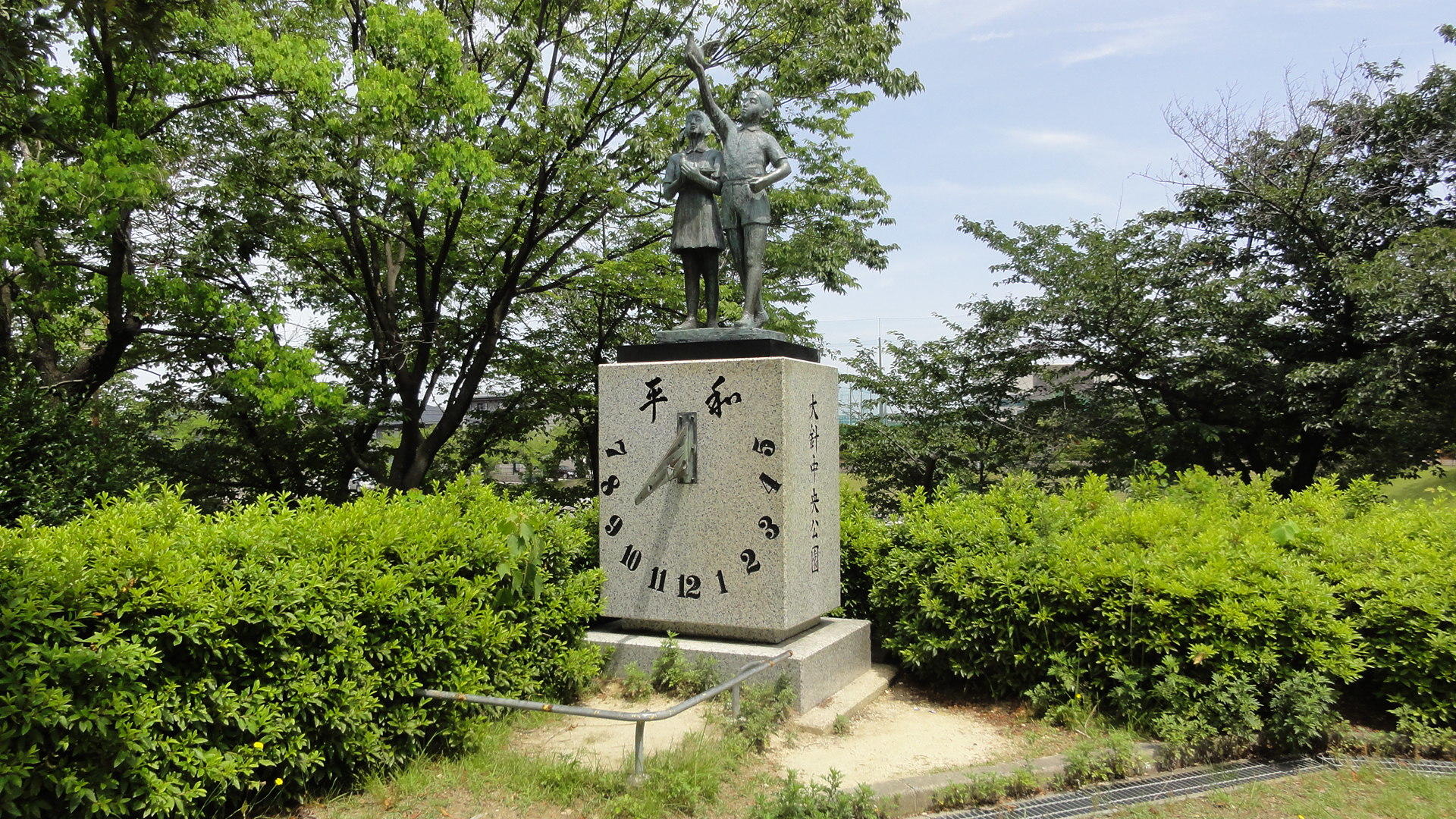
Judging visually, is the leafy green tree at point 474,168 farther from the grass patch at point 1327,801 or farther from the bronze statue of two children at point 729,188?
the grass patch at point 1327,801

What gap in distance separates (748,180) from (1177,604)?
3432 millimetres

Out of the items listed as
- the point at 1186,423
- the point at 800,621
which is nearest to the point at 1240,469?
the point at 1186,423

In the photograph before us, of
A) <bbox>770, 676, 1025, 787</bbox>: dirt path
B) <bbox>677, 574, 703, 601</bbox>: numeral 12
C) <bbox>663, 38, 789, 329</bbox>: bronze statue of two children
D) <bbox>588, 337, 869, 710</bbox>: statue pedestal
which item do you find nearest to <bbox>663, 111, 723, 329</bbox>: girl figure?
<bbox>663, 38, 789, 329</bbox>: bronze statue of two children

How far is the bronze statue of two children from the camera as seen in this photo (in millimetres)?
5480

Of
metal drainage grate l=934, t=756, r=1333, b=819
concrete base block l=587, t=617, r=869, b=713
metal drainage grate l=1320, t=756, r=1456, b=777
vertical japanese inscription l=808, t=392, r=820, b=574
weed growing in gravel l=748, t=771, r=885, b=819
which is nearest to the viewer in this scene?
weed growing in gravel l=748, t=771, r=885, b=819

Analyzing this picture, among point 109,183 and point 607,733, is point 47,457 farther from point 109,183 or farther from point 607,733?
point 607,733

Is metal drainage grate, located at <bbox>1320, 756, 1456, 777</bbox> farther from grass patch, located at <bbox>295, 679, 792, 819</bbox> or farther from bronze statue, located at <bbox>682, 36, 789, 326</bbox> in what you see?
bronze statue, located at <bbox>682, 36, 789, 326</bbox>

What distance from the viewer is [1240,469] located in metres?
11.1

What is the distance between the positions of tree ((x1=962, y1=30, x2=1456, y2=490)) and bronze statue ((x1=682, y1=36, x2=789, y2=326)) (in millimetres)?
6997

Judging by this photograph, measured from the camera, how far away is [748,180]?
545 cm

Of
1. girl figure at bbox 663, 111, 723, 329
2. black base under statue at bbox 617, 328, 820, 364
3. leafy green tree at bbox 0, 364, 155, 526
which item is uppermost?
girl figure at bbox 663, 111, 723, 329

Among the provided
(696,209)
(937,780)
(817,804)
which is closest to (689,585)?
(937,780)

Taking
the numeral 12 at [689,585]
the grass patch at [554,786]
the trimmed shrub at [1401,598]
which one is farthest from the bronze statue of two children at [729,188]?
the trimmed shrub at [1401,598]

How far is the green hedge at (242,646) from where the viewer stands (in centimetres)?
275
